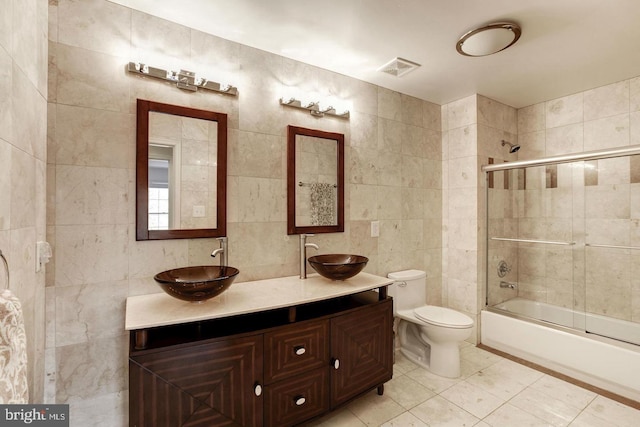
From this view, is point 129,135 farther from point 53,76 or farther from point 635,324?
point 635,324

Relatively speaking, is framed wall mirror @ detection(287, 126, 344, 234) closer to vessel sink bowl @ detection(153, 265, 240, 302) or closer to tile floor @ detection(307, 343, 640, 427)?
vessel sink bowl @ detection(153, 265, 240, 302)

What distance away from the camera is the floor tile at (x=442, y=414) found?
184 centimetres

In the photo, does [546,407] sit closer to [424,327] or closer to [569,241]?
[424,327]

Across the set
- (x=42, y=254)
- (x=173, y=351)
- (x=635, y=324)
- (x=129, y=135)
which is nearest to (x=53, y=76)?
(x=129, y=135)

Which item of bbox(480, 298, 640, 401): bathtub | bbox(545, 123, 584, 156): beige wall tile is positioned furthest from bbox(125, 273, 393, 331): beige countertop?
bbox(545, 123, 584, 156): beige wall tile

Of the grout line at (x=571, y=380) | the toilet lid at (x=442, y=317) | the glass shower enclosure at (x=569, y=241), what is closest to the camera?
the grout line at (x=571, y=380)

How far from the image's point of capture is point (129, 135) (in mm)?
1650

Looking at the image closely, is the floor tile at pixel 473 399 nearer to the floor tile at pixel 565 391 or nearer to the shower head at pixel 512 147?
the floor tile at pixel 565 391

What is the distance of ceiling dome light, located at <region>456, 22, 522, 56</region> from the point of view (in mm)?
1823

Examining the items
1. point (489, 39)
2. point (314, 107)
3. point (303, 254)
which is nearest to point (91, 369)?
point (303, 254)

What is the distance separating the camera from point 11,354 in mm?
708

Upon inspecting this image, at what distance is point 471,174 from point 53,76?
10.6ft

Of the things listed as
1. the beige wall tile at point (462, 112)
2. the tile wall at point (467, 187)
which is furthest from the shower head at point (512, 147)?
the beige wall tile at point (462, 112)

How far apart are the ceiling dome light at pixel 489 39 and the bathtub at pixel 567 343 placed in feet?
7.53
